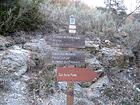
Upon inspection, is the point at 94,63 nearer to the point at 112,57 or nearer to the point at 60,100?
the point at 112,57

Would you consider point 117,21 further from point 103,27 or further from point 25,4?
point 25,4

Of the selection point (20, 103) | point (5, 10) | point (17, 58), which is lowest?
point (20, 103)

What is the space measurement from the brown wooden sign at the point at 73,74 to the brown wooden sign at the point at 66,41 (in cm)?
38

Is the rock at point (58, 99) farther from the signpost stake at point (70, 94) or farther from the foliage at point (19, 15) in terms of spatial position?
the foliage at point (19, 15)

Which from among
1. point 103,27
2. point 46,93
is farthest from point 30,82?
point 103,27

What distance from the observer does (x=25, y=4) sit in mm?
8156

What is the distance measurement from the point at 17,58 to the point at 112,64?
199 cm

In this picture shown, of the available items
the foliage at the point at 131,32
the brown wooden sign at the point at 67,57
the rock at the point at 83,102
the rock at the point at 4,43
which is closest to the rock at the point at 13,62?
the rock at the point at 4,43

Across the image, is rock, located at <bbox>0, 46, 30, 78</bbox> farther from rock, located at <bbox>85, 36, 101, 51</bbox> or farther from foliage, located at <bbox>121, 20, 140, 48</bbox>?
foliage, located at <bbox>121, 20, 140, 48</bbox>

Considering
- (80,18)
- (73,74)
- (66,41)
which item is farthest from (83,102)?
A: (80,18)

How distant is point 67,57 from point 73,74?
278 millimetres

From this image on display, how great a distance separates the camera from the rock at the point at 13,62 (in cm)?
666

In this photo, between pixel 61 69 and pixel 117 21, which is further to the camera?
pixel 117 21


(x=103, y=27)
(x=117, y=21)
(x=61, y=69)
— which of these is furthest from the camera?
(x=117, y=21)
